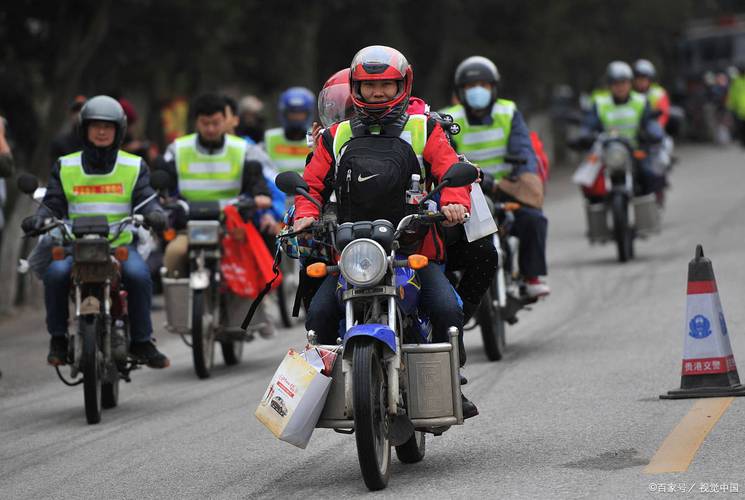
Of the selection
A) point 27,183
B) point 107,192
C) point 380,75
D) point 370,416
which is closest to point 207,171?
point 107,192

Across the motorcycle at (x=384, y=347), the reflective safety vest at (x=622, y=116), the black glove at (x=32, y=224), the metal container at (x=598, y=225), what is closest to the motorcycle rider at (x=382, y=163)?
the motorcycle at (x=384, y=347)

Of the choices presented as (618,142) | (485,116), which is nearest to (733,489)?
(485,116)

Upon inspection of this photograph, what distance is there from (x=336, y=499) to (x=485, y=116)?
5.94 meters

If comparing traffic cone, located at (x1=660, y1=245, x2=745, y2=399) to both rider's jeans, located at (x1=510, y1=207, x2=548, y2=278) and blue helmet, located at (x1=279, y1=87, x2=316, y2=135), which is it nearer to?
rider's jeans, located at (x1=510, y1=207, x2=548, y2=278)

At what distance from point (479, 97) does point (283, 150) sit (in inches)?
154

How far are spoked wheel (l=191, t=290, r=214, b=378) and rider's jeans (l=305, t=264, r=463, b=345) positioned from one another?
4580mm

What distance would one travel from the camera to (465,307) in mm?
8609

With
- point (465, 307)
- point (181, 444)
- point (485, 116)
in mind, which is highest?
point (485, 116)

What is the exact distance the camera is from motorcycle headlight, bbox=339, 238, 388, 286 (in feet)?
24.4

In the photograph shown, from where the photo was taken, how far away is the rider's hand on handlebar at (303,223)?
307 inches

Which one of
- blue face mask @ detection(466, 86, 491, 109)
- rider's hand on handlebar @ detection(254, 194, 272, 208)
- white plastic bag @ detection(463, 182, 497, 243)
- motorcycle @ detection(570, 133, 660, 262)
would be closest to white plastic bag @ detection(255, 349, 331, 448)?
white plastic bag @ detection(463, 182, 497, 243)

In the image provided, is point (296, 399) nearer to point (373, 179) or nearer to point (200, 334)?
point (373, 179)

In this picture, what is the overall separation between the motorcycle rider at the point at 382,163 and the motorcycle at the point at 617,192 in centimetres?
1073

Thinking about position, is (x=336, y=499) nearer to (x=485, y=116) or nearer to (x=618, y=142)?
(x=485, y=116)
